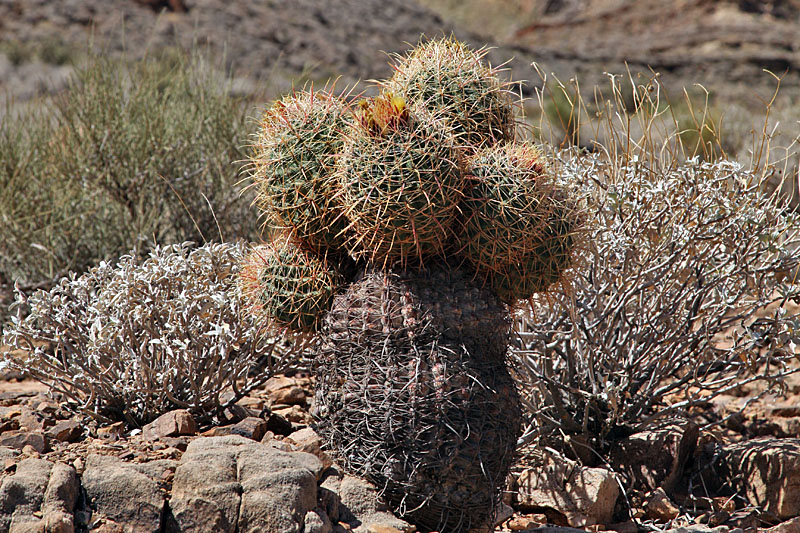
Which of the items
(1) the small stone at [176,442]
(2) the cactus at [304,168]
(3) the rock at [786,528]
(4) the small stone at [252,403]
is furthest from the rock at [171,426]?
(3) the rock at [786,528]

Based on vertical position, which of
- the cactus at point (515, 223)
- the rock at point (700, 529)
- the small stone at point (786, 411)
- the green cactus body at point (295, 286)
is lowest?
the small stone at point (786, 411)

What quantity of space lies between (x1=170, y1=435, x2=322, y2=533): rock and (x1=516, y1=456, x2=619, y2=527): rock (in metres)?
1.30

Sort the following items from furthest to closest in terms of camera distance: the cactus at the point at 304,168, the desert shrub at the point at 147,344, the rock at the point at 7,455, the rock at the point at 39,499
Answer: the desert shrub at the point at 147,344 < the cactus at the point at 304,168 < the rock at the point at 7,455 < the rock at the point at 39,499

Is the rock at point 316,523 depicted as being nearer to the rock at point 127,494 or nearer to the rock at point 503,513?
the rock at point 127,494

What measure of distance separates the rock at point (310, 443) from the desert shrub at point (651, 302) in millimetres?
1063

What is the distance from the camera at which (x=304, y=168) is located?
10.5ft

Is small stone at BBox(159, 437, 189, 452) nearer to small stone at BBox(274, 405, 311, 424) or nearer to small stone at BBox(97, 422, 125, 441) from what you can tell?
small stone at BBox(97, 422, 125, 441)

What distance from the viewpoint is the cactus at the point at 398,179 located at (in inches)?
115

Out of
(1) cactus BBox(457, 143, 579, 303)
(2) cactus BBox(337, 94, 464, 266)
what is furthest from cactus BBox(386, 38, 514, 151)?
(2) cactus BBox(337, 94, 464, 266)

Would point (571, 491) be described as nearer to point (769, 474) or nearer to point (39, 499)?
point (769, 474)

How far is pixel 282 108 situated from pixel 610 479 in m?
2.35

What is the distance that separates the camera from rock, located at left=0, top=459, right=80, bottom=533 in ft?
8.52

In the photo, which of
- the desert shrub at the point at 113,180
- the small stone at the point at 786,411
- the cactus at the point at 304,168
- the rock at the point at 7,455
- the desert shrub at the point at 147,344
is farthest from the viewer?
the desert shrub at the point at 113,180

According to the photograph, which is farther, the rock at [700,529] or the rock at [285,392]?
the rock at [285,392]
